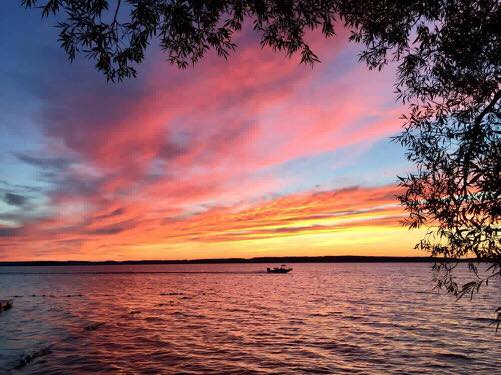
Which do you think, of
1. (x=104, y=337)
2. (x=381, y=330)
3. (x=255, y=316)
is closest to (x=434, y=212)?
(x=381, y=330)

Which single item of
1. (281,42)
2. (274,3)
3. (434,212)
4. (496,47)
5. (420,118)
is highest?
(274,3)

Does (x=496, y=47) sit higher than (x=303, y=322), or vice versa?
(x=496, y=47)

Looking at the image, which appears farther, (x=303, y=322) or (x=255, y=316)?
(x=255, y=316)

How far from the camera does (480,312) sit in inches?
2034

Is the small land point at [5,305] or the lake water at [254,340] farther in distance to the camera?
the small land point at [5,305]

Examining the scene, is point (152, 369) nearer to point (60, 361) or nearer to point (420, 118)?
point (60, 361)

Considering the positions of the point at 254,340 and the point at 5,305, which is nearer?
the point at 254,340

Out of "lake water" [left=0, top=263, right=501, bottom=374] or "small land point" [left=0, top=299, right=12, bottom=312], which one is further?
"small land point" [left=0, top=299, right=12, bottom=312]

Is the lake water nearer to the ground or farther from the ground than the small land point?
nearer to the ground

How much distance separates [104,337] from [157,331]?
496 centimetres

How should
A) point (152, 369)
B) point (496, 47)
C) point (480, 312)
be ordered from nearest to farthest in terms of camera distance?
point (496, 47), point (152, 369), point (480, 312)

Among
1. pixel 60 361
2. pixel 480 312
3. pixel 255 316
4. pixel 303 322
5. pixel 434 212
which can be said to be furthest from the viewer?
pixel 480 312

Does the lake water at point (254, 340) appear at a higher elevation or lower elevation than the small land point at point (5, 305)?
lower

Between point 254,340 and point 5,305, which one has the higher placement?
point 5,305
